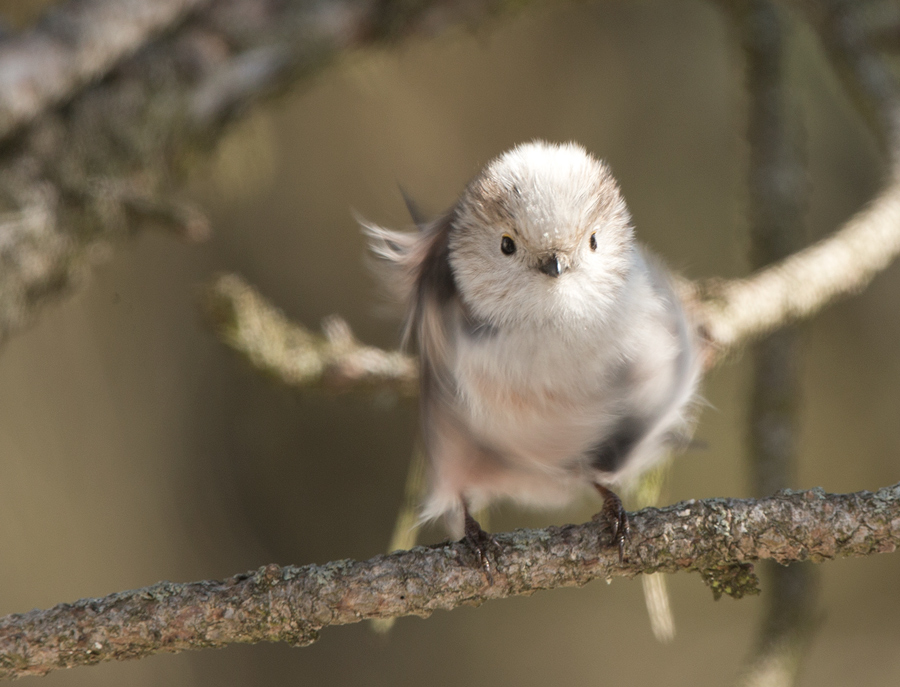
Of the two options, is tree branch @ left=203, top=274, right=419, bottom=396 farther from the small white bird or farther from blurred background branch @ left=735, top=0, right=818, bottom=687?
blurred background branch @ left=735, top=0, right=818, bottom=687

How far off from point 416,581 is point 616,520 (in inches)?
8.4

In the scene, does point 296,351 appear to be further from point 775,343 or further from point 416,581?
point 775,343

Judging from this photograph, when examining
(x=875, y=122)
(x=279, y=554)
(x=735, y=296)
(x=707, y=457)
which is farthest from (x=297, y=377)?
(x=707, y=457)

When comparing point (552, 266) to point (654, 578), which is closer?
point (552, 266)

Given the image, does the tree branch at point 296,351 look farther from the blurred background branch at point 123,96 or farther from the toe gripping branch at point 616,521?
the toe gripping branch at point 616,521

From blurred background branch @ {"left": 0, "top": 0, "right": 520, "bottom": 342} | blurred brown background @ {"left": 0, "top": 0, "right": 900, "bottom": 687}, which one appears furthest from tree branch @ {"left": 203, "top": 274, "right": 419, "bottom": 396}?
blurred brown background @ {"left": 0, "top": 0, "right": 900, "bottom": 687}

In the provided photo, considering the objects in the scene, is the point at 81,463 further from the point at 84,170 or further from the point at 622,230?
the point at 622,230

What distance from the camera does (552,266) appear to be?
879 millimetres

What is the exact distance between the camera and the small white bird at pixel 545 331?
88 cm

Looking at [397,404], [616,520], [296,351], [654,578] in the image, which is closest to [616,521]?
[616,520]

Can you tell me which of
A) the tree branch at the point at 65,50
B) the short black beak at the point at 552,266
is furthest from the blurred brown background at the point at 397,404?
the short black beak at the point at 552,266

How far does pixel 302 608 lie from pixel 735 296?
706 millimetres

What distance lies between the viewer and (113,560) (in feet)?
5.82

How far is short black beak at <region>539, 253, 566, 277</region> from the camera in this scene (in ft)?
2.87
